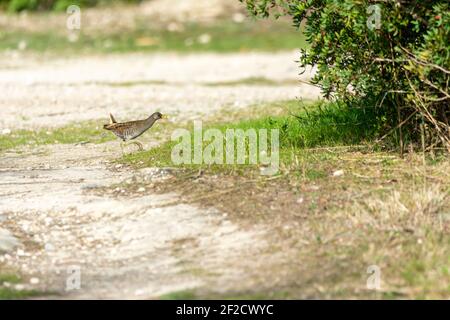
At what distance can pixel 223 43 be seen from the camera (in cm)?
1964

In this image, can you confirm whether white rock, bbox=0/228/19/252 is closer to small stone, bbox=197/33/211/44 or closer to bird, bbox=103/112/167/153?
bird, bbox=103/112/167/153

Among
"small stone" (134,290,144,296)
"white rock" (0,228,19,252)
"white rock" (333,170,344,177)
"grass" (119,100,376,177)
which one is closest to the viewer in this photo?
"small stone" (134,290,144,296)

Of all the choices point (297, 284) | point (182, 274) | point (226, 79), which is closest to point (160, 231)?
point (182, 274)

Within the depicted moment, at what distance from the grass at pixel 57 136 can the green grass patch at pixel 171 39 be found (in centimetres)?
710

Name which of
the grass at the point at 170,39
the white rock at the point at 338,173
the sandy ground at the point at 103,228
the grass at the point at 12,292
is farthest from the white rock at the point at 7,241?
the grass at the point at 170,39

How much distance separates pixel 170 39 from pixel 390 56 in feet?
39.4

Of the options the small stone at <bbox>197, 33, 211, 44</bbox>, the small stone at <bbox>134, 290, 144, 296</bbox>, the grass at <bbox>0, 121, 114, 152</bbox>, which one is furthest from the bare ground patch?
the small stone at <bbox>197, 33, 211, 44</bbox>

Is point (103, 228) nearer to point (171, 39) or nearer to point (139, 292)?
point (139, 292)

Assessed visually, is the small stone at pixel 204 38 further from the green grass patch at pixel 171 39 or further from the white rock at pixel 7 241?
the white rock at pixel 7 241

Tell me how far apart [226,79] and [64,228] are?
8.62 metres

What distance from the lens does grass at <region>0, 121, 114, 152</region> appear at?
11.5 m

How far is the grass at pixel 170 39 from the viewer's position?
1939 centimetres

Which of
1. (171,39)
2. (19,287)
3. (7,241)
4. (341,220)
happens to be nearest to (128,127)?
(7,241)

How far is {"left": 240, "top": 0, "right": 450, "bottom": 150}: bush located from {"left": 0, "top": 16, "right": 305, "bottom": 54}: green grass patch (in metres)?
9.72
